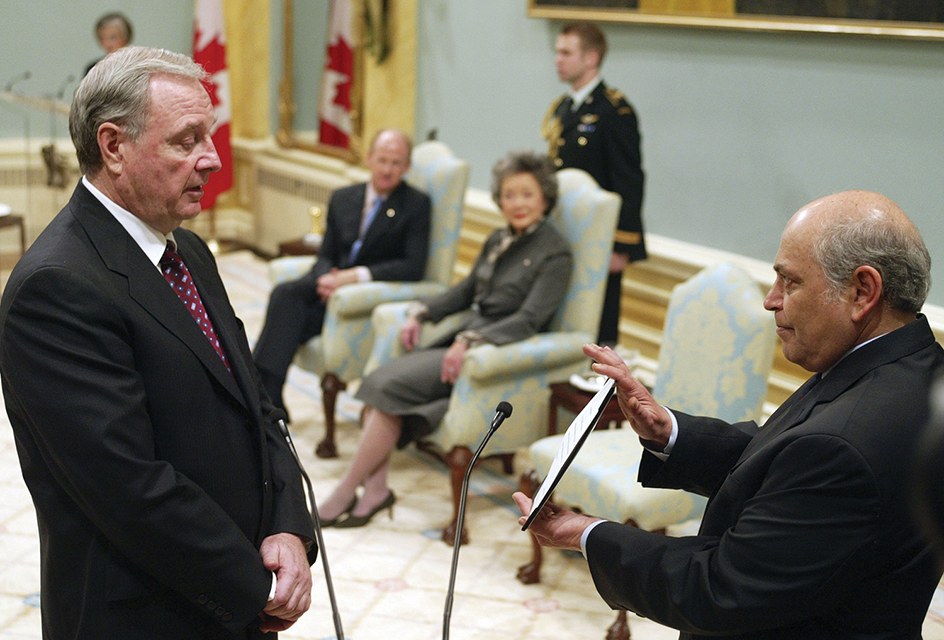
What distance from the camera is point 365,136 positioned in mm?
6809

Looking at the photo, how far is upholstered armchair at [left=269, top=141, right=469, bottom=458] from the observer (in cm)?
433

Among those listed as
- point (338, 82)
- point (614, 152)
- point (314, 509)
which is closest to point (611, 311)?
point (614, 152)

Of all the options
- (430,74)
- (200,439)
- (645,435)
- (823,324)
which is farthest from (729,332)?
(430,74)

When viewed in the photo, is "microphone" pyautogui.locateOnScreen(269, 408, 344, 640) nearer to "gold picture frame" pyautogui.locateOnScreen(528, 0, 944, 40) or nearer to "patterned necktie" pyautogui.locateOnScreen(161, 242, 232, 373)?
"patterned necktie" pyautogui.locateOnScreen(161, 242, 232, 373)

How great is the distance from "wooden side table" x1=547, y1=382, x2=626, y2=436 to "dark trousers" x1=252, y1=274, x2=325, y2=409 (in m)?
1.29

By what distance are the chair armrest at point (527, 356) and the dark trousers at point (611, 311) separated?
76cm

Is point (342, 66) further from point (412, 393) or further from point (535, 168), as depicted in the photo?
point (412, 393)

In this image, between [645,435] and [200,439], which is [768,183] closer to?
[645,435]

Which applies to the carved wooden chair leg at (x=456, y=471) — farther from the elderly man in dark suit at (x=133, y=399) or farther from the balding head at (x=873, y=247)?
the balding head at (x=873, y=247)

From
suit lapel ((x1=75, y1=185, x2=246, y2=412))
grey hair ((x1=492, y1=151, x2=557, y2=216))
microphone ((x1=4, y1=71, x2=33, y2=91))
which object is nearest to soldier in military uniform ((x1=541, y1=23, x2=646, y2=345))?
grey hair ((x1=492, y1=151, x2=557, y2=216))

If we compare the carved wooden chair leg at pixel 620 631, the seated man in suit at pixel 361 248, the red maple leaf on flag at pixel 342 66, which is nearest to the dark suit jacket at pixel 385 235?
the seated man in suit at pixel 361 248

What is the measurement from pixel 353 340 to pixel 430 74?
106 inches

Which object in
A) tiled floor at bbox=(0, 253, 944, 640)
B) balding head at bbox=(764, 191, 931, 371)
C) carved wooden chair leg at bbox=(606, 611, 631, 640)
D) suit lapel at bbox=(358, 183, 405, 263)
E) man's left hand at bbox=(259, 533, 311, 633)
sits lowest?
tiled floor at bbox=(0, 253, 944, 640)

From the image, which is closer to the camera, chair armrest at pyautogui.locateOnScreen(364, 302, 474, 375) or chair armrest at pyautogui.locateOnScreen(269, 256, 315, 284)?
chair armrest at pyautogui.locateOnScreen(364, 302, 474, 375)
